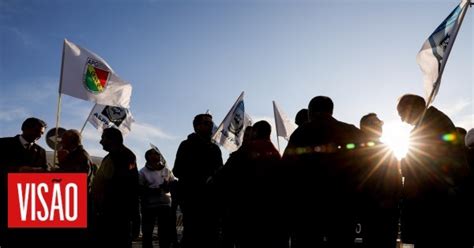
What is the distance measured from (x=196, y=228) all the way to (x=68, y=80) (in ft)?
14.2

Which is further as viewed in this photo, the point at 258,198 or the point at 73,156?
the point at 73,156

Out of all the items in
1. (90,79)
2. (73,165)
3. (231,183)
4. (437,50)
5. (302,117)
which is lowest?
(231,183)

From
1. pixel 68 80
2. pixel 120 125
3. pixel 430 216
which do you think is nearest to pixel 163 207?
pixel 68 80

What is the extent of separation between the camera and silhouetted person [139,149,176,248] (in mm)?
8938

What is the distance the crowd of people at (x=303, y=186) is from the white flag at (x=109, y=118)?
6.56 m

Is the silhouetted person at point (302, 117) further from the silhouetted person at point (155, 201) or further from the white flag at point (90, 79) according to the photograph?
the white flag at point (90, 79)

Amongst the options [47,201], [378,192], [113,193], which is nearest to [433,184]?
[378,192]

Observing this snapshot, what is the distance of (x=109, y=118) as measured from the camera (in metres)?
13.1

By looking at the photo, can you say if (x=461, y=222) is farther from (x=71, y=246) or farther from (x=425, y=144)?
(x=71, y=246)

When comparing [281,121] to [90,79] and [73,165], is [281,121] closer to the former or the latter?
[90,79]

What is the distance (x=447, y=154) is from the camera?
402cm

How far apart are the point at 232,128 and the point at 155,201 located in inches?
186

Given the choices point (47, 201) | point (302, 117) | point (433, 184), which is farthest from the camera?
point (302, 117)

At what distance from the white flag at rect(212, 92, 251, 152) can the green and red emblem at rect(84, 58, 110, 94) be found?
13.9 ft
